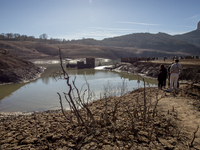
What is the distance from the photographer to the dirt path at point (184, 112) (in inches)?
125

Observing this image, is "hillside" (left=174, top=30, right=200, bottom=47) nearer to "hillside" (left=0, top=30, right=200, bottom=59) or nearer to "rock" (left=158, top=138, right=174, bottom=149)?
"hillside" (left=0, top=30, right=200, bottom=59)

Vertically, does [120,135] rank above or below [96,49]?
below

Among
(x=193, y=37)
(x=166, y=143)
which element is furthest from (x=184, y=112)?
(x=193, y=37)

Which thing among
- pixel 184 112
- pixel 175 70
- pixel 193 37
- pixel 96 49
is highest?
pixel 193 37

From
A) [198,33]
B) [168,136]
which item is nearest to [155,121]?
[168,136]

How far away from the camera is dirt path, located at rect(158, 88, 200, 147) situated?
10.4 ft

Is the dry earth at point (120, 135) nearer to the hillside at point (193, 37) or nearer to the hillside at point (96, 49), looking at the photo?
the hillside at point (96, 49)

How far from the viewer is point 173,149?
2.60 metres

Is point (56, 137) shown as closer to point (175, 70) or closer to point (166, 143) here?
point (166, 143)

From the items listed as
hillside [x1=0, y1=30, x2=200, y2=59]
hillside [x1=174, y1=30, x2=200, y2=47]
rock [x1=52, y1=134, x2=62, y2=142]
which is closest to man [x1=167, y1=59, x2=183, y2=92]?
rock [x1=52, y1=134, x2=62, y2=142]

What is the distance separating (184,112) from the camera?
13.8ft

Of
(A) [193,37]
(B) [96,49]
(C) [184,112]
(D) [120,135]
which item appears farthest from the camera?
(A) [193,37]

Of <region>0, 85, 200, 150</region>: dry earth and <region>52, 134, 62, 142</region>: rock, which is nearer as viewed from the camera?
<region>0, 85, 200, 150</region>: dry earth

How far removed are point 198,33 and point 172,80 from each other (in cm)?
22266
